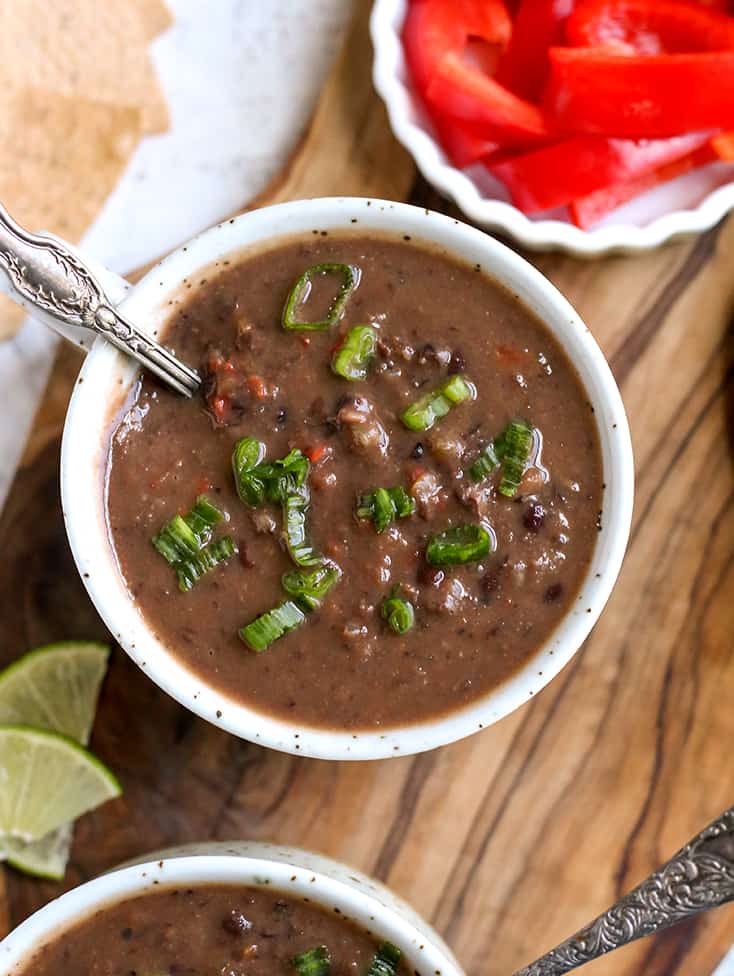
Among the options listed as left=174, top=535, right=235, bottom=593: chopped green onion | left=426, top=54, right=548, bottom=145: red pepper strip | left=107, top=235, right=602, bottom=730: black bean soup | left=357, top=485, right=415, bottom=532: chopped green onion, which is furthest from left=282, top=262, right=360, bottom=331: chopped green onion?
left=426, top=54, right=548, bottom=145: red pepper strip

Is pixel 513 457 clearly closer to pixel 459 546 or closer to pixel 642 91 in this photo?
pixel 459 546

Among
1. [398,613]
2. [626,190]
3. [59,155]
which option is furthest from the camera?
[59,155]

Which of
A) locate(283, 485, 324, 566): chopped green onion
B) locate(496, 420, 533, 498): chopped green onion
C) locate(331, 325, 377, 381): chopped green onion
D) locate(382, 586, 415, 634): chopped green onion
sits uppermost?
locate(331, 325, 377, 381): chopped green onion

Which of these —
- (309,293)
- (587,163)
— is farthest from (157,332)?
(587,163)

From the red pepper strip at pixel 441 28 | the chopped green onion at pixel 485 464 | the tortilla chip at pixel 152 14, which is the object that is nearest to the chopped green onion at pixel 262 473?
the chopped green onion at pixel 485 464

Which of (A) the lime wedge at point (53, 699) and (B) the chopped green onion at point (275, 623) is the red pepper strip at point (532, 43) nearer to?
(B) the chopped green onion at point (275, 623)

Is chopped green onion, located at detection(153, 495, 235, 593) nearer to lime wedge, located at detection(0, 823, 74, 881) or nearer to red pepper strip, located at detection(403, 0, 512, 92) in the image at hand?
lime wedge, located at detection(0, 823, 74, 881)

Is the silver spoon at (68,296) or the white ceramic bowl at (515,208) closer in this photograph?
the silver spoon at (68,296)
